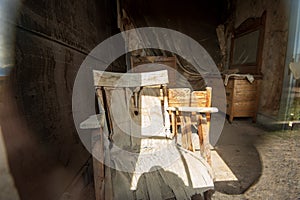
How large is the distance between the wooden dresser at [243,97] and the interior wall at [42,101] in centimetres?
236

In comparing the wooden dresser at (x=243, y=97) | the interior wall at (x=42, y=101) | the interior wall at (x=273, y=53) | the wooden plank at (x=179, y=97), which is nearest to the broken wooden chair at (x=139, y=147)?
the interior wall at (x=42, y=101)

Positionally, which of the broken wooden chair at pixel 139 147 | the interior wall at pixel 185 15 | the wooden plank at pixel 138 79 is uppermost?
the interior wall at pixel 185 15

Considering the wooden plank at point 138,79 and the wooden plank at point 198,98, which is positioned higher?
the wooden plank at point 138,79

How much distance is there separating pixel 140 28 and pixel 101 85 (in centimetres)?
261

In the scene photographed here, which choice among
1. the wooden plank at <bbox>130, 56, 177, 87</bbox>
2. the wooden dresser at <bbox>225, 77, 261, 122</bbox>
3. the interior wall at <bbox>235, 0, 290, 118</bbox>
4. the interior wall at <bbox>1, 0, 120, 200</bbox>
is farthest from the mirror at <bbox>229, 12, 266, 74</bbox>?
the interior wall at <bbox>1, 0, 120, 200</bbox>

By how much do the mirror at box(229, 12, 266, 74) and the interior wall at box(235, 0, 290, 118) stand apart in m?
0.11

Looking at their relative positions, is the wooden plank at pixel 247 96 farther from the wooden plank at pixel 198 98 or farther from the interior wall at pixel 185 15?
the interior wall at pixel 185 15

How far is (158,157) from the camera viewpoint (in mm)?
966

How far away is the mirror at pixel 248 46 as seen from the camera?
8.57ft

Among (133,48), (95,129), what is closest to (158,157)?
(95,129)

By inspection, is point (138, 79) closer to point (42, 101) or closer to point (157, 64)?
point (42, 101)

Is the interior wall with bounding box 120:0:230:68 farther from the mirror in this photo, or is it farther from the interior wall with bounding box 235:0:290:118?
the interior wall with bounding box 235:0:290:118

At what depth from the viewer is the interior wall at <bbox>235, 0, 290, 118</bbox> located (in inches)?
85.7

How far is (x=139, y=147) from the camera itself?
3.67 feet
